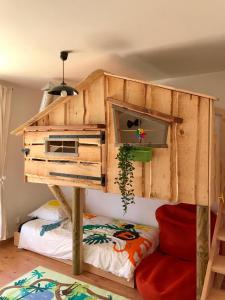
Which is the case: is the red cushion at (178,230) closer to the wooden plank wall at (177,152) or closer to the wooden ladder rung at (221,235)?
the wooden ladder rung at (221,235)

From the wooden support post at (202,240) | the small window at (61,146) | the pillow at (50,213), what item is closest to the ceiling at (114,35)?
the small window at (61,146)

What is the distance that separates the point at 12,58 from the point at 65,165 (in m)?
1.28

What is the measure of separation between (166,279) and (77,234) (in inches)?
46.6

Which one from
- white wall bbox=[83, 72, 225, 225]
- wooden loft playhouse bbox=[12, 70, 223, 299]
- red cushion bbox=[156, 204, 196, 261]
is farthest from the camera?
white wall bbox=[83, 72, 225, 225]

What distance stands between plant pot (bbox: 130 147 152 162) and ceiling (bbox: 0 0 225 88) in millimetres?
924

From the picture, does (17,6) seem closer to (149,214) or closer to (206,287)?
(206,287)

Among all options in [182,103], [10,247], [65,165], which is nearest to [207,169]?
[182,103]

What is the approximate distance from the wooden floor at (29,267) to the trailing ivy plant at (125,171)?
4.17ft

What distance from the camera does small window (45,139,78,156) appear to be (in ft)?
8.38

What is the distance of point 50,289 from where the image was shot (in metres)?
2.77

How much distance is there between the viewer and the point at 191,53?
7.81 feet

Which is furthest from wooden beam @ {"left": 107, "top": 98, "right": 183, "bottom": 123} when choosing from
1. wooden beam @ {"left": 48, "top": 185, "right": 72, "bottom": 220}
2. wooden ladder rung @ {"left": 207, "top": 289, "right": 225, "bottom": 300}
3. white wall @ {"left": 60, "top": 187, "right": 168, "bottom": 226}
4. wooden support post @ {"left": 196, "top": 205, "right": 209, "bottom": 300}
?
white wall @ {"left": 60, "top": 187, "right": 168, "bottom": 226}

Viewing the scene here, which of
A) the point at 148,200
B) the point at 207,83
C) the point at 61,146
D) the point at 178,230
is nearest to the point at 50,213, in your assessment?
the point at 148,200

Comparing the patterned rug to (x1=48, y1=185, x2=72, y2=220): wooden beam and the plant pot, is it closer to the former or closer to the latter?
→ (x1=48, y1=185, x2=72, y2=220): wooden beam
